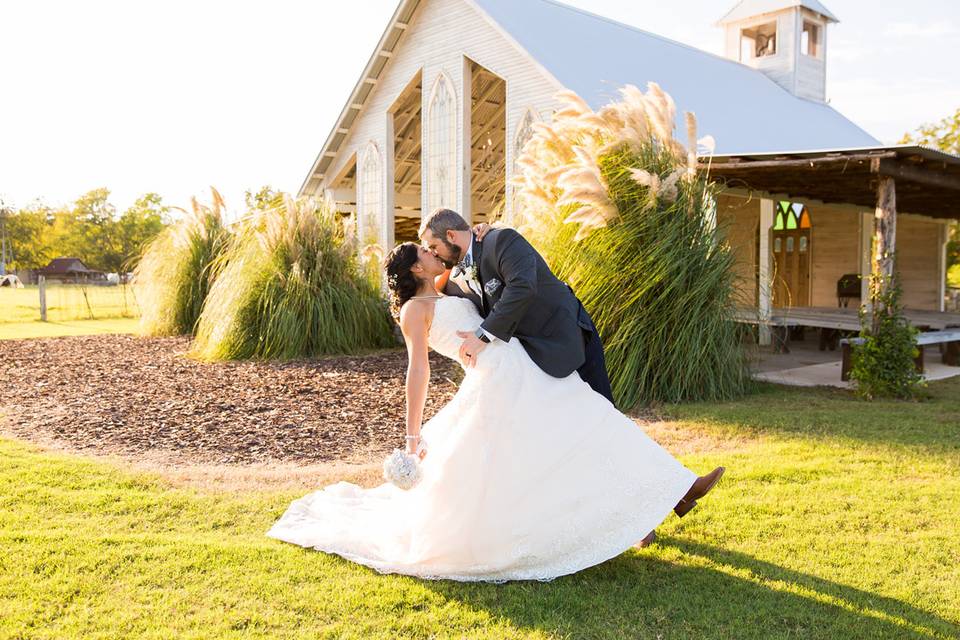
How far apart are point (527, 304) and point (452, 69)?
10519mm

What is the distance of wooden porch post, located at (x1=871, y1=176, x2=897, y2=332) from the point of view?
768 cm

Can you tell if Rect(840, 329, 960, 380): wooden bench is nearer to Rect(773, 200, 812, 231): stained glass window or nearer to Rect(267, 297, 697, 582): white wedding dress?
Rect(267, 297, 697, 582): white wedding dress

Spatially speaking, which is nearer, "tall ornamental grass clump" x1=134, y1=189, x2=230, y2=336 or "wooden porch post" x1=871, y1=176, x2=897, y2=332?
"wooden porch post" x1=871, y1=176, x2=897, y2=332

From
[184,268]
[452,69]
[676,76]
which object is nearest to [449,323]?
[452,69]

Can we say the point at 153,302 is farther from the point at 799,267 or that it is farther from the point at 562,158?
the point at 799,267

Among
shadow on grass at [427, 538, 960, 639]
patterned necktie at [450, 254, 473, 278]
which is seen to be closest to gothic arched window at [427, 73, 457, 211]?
patterned necktie at [450, 254, 473, 278]

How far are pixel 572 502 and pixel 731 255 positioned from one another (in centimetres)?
458

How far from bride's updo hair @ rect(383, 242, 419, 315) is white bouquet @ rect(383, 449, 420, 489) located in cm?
71

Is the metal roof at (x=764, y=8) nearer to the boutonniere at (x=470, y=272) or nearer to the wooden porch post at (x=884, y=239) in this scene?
the wooden porch post at (x=884, y=239)

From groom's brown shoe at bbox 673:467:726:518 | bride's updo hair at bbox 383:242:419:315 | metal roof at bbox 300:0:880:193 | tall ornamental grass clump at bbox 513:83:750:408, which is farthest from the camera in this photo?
metal roof at bbox 300:0:880:193

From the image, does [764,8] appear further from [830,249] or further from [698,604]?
[698,604]

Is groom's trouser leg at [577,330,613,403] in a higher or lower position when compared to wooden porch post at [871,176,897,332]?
lower

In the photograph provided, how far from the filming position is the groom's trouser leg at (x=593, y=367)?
150 inches

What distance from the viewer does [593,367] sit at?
12.5 ft
